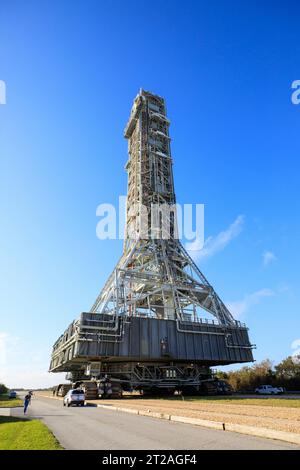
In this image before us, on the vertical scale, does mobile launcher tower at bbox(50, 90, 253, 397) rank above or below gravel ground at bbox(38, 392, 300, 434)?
above

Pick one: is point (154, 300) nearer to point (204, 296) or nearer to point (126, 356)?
point (204, 296)

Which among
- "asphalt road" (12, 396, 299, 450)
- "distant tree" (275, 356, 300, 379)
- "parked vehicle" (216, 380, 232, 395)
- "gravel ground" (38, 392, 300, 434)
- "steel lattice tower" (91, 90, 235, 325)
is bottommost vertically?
"asphalt road" (12, 396, 299, 450)

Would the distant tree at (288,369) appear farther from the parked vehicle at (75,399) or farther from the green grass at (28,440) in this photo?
the green grass at (28,440)

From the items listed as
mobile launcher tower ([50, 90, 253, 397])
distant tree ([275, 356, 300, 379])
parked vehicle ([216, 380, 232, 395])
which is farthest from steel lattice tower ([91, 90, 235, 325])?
distant tree ([275, 356, 300, 379])

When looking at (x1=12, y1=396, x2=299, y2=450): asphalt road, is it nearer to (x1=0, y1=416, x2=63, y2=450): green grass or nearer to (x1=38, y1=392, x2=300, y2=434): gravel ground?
(x1=0, y1=416, x2=63, y2=450): green grass

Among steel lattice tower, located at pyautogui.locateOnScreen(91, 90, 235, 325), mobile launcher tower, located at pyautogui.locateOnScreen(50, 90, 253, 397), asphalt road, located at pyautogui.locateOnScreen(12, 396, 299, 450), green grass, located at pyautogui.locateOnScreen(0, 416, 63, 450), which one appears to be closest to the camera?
asphalt road, located at pyautogui.locateOnScreen(12, 396, 299, 450)

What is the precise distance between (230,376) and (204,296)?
22.1 m

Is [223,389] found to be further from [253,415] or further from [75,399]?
[253,415]

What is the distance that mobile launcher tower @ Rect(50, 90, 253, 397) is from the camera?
3616 centimetres

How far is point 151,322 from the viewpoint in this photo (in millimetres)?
38656

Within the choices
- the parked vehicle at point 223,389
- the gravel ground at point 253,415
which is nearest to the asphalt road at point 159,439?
the gravel ground at point 253,415
